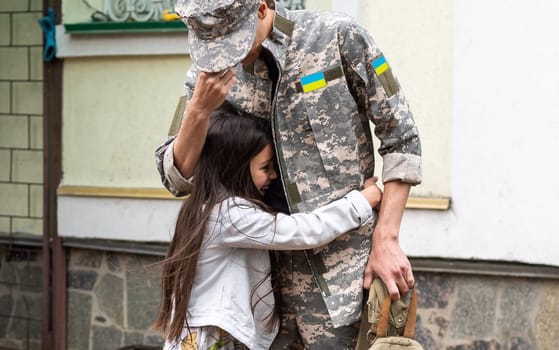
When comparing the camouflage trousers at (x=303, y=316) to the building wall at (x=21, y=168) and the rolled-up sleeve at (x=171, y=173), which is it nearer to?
the rolled-up sleeve at (x=171, y=173)

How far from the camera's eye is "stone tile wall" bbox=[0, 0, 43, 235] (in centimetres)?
683

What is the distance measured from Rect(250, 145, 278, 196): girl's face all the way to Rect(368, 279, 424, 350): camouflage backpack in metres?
0.47

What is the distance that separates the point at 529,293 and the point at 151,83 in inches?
102

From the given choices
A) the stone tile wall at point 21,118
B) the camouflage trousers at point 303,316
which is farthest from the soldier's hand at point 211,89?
the stone tile wall at point 21,118

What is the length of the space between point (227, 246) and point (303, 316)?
0.32m

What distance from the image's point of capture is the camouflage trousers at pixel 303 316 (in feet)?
10.0

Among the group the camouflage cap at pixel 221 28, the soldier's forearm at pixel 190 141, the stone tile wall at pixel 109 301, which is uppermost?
the camouflage cap at pixel 221 28

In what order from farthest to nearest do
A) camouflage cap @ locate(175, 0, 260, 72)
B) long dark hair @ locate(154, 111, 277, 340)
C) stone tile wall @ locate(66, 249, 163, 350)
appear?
stone tile wall @ locate(66, 249, 163, 350), long dark hair @ locate(154, 111, 277, 340), camouflage cap @ locate(175, 0, 260, 72)

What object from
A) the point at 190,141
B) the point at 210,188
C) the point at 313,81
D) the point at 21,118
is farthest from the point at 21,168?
the point at 313,81

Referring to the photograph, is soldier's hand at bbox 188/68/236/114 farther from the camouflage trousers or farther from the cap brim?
the camouflage trousers

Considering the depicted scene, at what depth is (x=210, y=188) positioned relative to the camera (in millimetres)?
3154

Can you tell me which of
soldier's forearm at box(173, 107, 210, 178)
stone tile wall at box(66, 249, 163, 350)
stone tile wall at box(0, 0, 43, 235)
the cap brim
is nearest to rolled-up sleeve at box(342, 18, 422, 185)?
the cap brim

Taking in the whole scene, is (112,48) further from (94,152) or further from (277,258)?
(277,258)

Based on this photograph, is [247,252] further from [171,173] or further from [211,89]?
[211,89]
